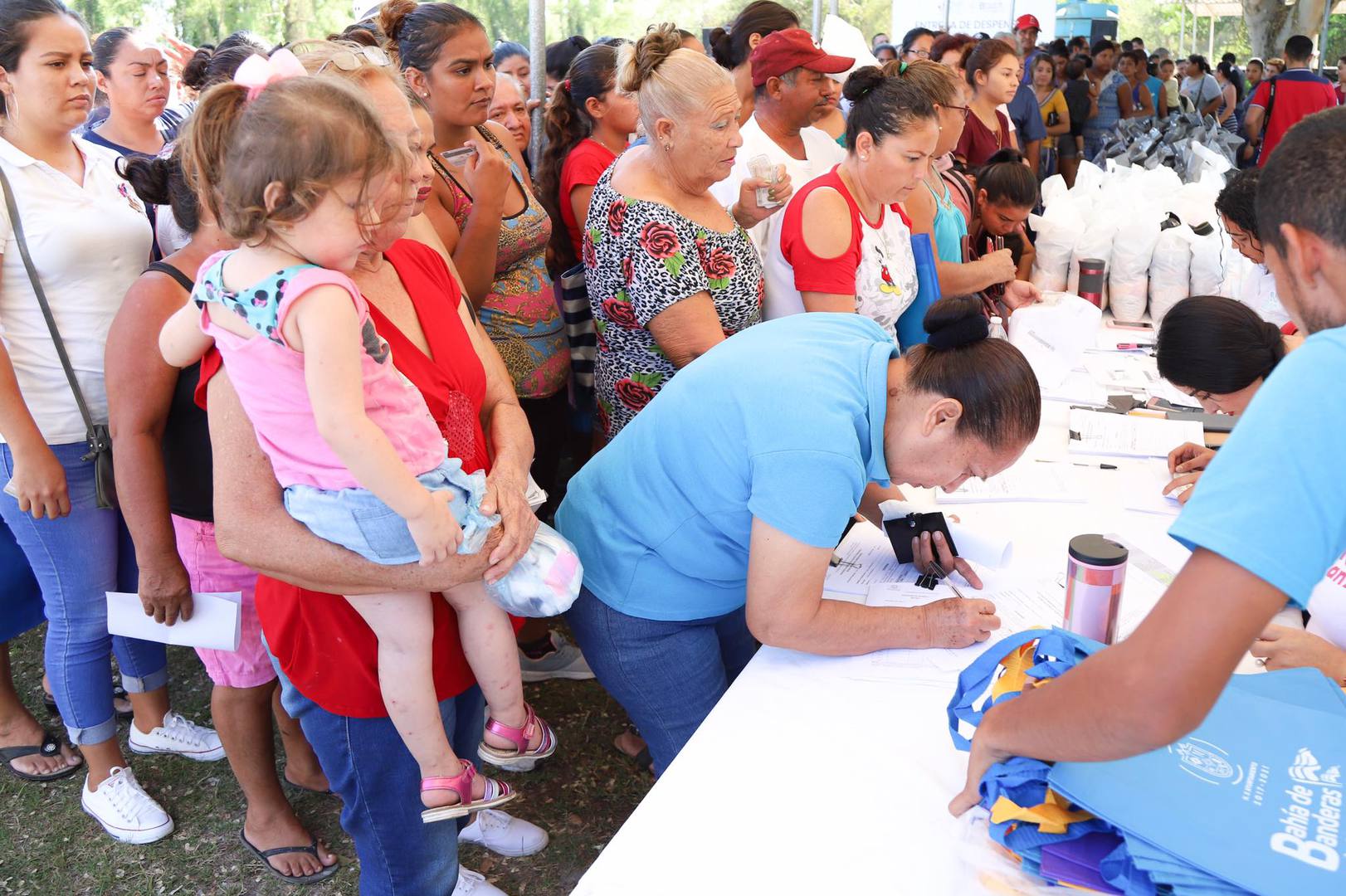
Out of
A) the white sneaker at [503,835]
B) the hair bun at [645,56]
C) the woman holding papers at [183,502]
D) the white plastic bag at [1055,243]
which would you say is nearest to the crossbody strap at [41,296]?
the woman holding papers at [183,502]

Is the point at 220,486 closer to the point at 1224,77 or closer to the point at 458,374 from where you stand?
the point at 458,374

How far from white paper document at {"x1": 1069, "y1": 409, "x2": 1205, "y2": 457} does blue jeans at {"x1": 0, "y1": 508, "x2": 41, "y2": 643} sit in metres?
2.46

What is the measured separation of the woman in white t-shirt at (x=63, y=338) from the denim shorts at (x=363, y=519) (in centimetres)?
97

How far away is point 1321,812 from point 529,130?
3.31 meters

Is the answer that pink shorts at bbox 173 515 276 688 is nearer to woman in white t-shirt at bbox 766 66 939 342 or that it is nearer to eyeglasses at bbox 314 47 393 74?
eyeglasses at bbox 314 47 393 74

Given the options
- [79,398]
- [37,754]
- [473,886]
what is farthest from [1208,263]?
[37,754]

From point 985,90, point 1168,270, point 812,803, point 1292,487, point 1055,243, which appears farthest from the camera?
point 985,90

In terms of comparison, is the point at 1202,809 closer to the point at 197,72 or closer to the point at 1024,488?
the point at 1024,488

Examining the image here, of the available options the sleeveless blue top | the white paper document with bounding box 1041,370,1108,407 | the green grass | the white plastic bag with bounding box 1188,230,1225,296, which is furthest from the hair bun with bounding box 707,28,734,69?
the green grass

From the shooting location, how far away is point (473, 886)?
1851mm

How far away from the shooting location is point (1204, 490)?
709mm

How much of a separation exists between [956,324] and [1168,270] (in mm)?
2324

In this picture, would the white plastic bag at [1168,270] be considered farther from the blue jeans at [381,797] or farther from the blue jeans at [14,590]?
the blue jeans at [14,590]

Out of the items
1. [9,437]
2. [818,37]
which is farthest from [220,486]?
[818,37]
